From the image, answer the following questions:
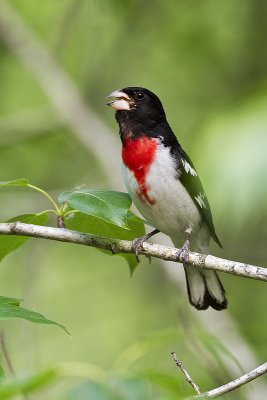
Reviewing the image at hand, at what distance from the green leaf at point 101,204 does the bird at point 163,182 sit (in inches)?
42.3

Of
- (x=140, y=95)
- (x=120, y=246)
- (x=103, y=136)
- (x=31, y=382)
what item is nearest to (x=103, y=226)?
(x=120, y=246)

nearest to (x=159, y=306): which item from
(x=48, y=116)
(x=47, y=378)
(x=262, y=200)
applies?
(x=48, y=116)

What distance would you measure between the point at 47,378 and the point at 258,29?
19.9 ft

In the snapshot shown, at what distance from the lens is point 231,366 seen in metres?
5.44

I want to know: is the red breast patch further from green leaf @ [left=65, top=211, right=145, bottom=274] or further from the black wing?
green leaf @ [left=65, top=211, right=145, bottom=274]

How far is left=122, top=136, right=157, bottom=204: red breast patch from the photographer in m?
4.71

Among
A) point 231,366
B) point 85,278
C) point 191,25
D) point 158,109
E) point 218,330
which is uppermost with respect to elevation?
point 191,25

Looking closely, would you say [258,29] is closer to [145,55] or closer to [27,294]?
[145,55]

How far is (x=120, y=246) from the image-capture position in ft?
12.9

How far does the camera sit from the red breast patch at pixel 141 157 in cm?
471

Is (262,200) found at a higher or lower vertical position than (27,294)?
lower

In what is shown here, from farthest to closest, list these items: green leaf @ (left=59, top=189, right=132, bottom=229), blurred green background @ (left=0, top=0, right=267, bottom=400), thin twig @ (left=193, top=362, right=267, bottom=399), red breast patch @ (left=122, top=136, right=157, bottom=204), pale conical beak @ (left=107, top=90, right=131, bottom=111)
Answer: blurred green background @ (left=0, top=0, right=267, bottom=400) < pale conical beak @ (left=107, top=90, right=131, bottom=111) < red breast patch @ (left=122, top=136, right=157, bottom=204) < green leaf @ (left=59, top=189, right=132, bottom=229) < thin twig @ (left=193, top=362, right=267, bottom=399)

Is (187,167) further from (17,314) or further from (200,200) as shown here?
(17,314)

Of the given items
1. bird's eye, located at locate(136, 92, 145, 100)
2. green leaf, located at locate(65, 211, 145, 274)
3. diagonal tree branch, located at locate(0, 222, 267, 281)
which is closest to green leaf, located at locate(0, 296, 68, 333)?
diagonal tree branch, located at locate(0, 222, 267, 281)
